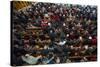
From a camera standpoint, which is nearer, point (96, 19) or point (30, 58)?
point (30, 58)

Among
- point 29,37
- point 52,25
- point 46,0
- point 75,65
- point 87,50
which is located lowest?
point 75,65

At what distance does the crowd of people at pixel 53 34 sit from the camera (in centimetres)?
176

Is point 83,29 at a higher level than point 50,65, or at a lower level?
higher

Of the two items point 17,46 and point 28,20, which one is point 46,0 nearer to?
point 28,20

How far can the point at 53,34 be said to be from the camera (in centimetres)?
185

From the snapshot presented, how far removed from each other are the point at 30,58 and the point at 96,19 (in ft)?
2.60

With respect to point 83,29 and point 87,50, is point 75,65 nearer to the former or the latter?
point 87,50

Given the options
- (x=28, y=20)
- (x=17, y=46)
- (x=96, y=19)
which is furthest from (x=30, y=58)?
(x=96, y=19)

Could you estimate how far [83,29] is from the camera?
194 centimetres

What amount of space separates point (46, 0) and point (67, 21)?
11.4 inches

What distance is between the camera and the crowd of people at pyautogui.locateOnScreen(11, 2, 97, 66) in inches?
69.2

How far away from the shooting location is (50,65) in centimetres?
185
